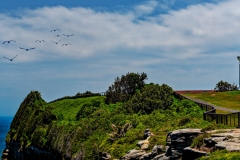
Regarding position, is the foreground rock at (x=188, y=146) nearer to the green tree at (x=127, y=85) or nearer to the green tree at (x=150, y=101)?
the green tree at (x=150, y=101)

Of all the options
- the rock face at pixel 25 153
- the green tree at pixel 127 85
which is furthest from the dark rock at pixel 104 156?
the green tree at pixel 127 85

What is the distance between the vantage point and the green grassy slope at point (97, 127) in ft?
117

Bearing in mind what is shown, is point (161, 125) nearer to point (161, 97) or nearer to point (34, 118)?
point (161, 97)

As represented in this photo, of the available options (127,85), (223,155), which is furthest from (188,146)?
(127,85)

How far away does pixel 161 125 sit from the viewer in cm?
3897

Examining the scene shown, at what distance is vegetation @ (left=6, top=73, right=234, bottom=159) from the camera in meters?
36.5

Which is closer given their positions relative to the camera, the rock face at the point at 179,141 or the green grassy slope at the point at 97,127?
the rock face at the point at 179,141

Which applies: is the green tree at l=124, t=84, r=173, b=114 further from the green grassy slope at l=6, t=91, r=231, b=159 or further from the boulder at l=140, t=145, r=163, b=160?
the boulder at l=140, t=145, r=163, b=160

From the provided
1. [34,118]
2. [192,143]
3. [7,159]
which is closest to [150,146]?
[192,143]

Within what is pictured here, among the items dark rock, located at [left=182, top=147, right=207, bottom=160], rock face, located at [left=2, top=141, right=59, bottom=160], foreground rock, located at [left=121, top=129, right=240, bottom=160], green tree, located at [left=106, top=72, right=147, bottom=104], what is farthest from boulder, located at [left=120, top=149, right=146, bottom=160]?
green tree, located at [left=106, top=72, right=147, bottom=104]

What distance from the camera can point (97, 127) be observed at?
4531 centimetres

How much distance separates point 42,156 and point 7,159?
20.9 meters

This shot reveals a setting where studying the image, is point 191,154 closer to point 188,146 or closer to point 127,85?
point 188,146

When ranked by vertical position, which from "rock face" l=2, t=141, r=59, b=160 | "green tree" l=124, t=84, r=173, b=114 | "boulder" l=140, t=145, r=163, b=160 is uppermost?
"green tree" l=124, t=84, r=173, b=114
